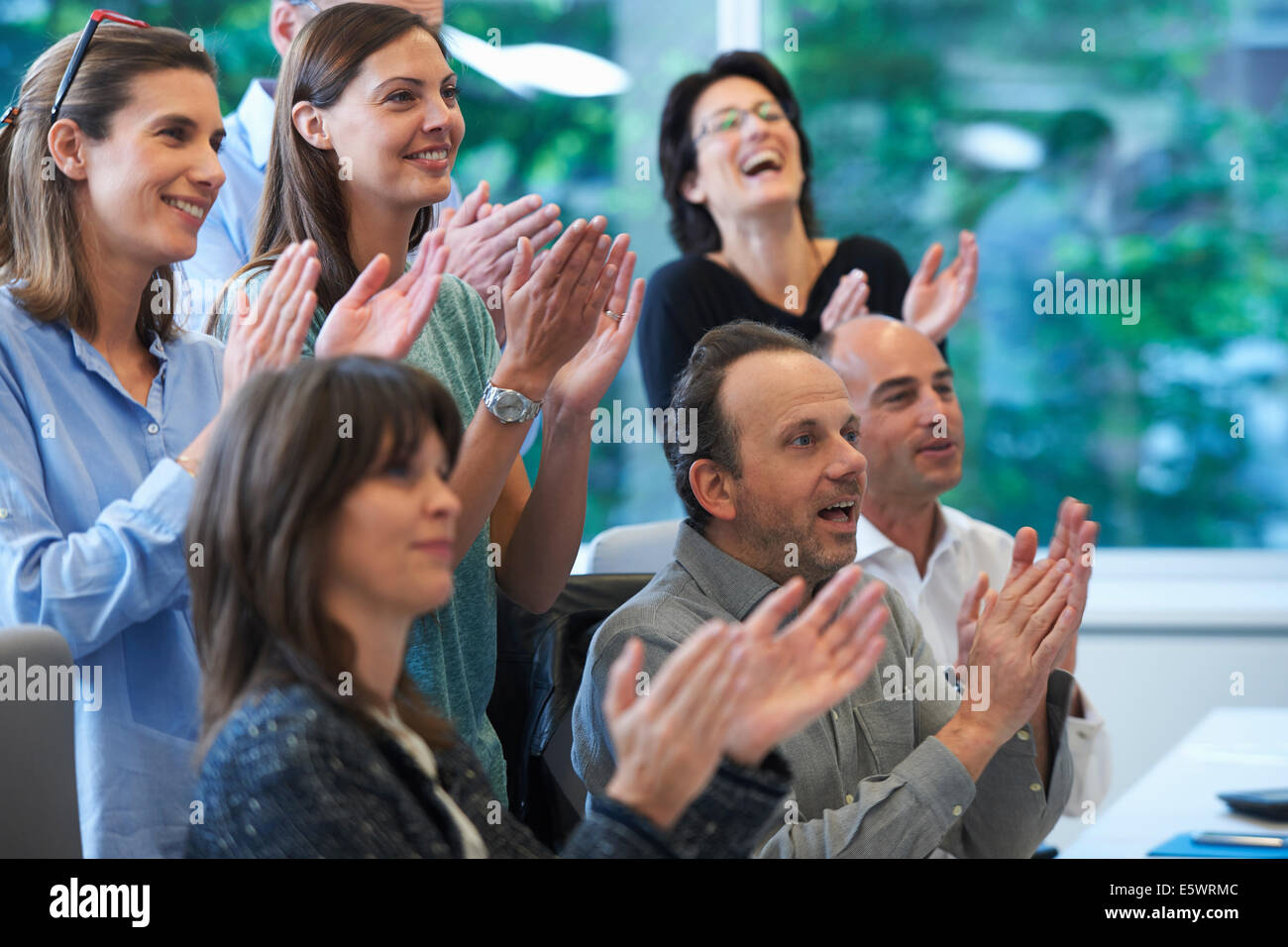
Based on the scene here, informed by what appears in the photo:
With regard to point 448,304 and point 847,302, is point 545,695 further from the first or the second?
point 847,302

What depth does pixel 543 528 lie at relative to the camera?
1.87m

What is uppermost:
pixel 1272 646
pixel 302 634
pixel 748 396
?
pixel 748 396

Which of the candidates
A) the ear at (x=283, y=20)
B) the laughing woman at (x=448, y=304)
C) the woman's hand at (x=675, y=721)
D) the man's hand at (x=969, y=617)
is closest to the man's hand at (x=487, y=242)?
the laughing woman at (x=448, y=304)

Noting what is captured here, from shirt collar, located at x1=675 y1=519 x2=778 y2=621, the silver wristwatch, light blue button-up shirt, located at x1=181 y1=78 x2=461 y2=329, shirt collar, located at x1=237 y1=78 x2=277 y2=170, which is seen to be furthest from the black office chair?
shirt collar, located at x1=237 y1=78 x2=277 y2=170

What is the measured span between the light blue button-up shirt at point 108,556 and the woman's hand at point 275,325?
5.0 inches

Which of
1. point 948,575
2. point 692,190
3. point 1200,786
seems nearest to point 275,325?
point 948,575

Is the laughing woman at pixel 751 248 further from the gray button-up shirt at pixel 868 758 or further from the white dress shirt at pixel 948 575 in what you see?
the gray button-up shirt at pixel 868 758

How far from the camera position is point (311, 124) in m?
1.83

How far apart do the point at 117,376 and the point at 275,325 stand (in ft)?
1.05

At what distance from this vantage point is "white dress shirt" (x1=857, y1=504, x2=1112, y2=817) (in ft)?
7.35

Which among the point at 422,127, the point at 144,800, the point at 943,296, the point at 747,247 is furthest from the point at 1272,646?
the point at 144,800

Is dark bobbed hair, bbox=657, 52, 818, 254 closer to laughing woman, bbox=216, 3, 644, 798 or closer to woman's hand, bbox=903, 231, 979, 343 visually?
woman's hand, bbox=903, 231, 979, 343

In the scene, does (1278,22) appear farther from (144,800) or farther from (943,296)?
(144,800)

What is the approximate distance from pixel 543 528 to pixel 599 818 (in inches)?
32.9
